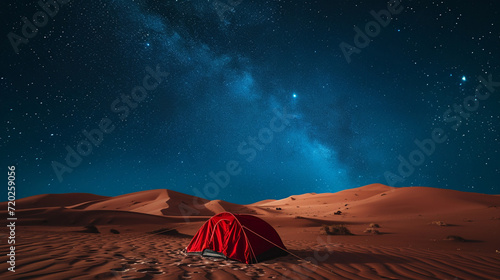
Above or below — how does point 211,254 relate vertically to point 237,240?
below

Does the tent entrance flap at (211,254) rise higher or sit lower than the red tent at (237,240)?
lower

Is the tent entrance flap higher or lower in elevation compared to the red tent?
lower

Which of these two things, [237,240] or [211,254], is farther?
[211,254]

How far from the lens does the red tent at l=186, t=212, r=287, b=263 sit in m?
7.64

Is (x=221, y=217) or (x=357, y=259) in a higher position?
(x=221, y=217)

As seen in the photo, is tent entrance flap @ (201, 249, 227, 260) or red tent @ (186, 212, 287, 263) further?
tent entrance flap @ (201, 249, 227, 260)

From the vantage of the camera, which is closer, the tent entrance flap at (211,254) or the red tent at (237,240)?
the red tent at (237,240)

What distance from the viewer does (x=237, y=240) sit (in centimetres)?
786

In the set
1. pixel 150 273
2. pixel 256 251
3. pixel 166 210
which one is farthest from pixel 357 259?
pixel 166 210

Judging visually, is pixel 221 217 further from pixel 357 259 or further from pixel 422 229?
pixel 422 229

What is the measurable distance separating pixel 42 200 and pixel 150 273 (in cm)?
5829

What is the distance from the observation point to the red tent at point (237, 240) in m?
7.64

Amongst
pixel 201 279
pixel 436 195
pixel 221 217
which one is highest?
pixel 436 195

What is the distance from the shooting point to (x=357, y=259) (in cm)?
817
